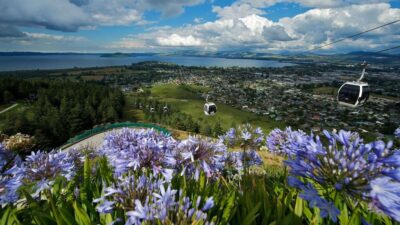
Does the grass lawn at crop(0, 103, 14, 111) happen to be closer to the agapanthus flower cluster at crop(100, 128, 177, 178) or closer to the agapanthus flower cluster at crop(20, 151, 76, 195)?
the agapanthus flower cluster at crop(20, 151, 76, 195)

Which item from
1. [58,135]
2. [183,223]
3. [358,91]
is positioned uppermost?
[183,223]

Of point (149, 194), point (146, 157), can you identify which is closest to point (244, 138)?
point (146, 157)

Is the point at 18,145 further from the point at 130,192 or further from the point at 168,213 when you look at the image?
the point at 168,213

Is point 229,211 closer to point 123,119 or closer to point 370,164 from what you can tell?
point 370,164

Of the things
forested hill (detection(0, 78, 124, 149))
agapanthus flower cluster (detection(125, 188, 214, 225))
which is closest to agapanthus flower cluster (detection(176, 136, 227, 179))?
agapanthus flower cluster (detection(125, 188, 214, 225))

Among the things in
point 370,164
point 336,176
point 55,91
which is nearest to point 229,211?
point 336,176

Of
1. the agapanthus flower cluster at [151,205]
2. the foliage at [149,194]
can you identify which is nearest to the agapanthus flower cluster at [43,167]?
the foliage at [149,194]
